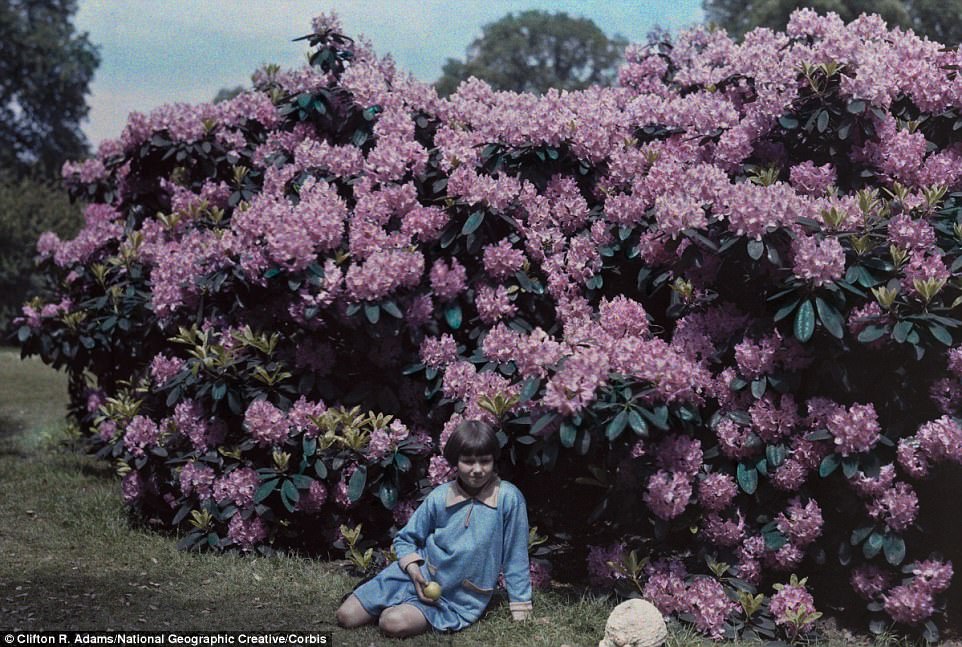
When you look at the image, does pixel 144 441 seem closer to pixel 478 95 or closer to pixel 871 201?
pixel 478 95

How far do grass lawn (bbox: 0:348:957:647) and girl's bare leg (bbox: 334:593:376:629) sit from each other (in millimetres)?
35

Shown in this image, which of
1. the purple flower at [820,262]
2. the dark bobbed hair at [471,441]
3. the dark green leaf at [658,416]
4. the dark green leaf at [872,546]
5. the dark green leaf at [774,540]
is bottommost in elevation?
the dark green leaf at [774,540]

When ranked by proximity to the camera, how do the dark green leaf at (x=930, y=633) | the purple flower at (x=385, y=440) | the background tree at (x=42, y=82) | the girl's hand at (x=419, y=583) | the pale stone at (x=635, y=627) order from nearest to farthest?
the pale stone at (x=635, y=627), the girl's hand at (x=419, y=583), the dark green leaf at (x=930, y=633), the purple flower at (x=385, y=440), the background tree at (x=42, y=82)

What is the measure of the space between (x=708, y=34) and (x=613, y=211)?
2208 mm

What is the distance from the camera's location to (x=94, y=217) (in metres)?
7.49

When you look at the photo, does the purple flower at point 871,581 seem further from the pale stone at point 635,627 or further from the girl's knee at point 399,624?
the girl's knee at point 399,624

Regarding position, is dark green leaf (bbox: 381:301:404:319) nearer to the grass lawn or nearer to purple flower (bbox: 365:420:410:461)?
purple flower (bbox: 365:420:410:461)

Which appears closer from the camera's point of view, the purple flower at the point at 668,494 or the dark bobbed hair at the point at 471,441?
the dark bobbed hair at the point at 471,441

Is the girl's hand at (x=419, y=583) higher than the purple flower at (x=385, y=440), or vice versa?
the purple flower at (x=385, y=440)

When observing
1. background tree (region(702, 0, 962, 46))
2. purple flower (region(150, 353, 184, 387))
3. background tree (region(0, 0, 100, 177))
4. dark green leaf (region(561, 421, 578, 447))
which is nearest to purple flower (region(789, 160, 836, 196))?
dark green leaf (region(561, 421, 578, 447))

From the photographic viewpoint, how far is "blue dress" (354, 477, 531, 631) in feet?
14.4

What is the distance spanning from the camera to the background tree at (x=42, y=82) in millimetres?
28828

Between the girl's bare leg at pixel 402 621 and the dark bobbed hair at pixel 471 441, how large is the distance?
63 centimetres

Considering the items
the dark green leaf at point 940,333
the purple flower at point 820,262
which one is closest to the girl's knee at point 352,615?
the purple flower at point 820,262
